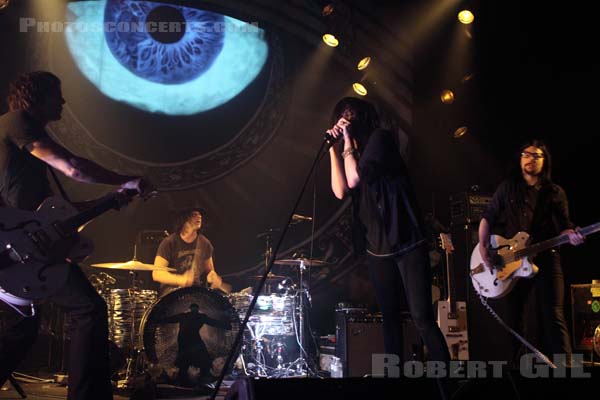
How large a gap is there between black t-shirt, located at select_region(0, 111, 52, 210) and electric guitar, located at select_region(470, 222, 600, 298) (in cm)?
322

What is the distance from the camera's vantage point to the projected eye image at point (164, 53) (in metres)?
6.41

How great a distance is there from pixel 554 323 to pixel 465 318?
2092 mm

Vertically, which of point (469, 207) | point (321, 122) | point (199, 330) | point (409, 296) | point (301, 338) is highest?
point (321, 122)

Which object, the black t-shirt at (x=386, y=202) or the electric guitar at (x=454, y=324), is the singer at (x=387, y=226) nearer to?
the black t-shirt at (x=386, y=202)

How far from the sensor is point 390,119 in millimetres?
7082

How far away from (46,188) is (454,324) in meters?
4.26

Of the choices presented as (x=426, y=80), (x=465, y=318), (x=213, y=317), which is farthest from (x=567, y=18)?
(x=213, y=317)

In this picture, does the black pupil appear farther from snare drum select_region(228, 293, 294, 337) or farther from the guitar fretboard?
the guitar fretboard

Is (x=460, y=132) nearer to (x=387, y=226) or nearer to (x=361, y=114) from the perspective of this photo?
(x=361, y=114)

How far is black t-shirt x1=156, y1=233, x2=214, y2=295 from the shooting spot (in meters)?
5.88

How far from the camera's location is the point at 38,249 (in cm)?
252

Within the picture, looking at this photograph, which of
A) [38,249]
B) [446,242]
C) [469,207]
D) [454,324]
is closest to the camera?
[38,249]

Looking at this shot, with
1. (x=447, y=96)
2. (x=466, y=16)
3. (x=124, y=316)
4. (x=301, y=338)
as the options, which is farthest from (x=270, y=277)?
(x=466, y=16)

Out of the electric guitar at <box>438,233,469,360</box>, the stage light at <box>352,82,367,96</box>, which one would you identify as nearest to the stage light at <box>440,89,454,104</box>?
the stage light at <box>352,82,367,96</box>
